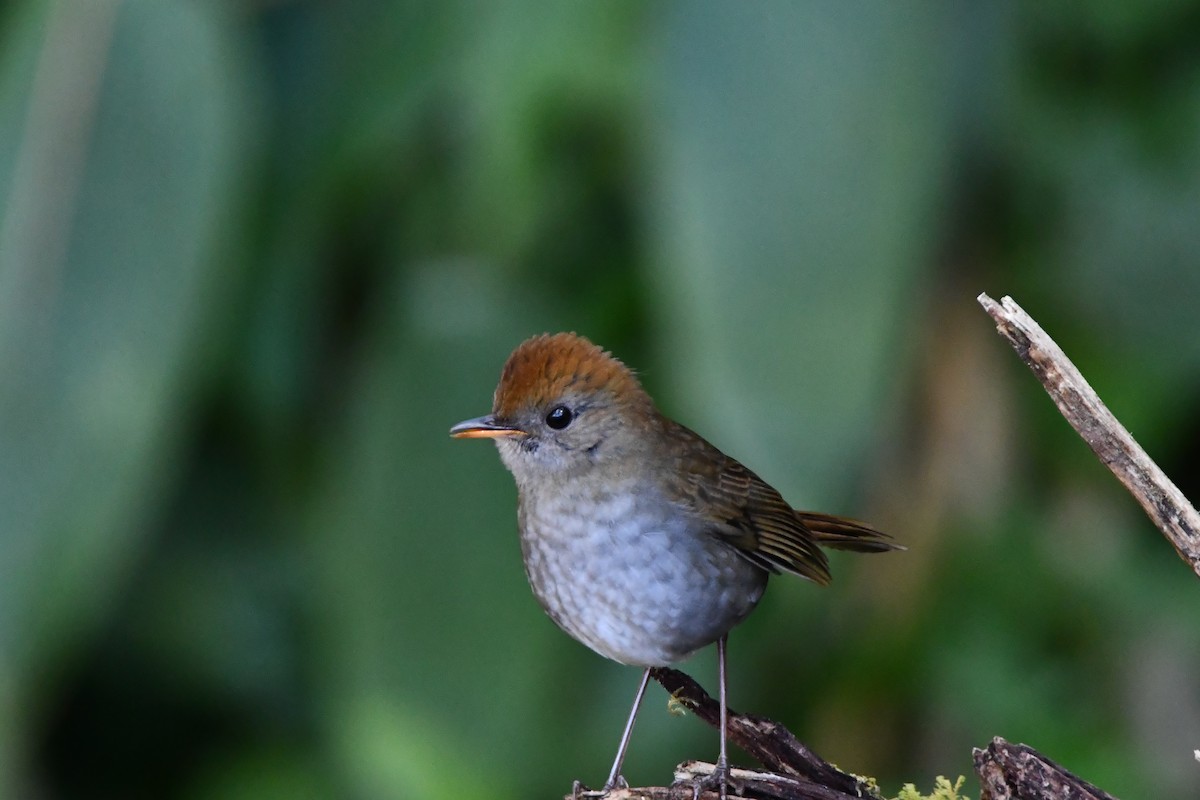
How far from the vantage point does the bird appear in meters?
2.40

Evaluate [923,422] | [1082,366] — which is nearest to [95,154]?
[923,422]

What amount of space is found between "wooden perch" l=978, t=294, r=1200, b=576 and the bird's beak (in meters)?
1.11

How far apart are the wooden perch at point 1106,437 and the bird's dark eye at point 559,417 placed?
1.16 m

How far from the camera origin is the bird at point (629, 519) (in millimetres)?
2404

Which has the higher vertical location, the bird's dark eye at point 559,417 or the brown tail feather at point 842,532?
the bird's dark eye at point 559,417

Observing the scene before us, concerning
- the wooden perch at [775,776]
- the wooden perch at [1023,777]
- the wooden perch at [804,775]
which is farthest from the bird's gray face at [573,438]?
the wooden perch at [1023,777]

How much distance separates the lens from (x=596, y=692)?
307 cm

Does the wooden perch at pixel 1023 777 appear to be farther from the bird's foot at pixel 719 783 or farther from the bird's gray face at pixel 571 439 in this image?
the bird's gray face at pixel 571 439

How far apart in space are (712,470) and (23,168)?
1299 mm

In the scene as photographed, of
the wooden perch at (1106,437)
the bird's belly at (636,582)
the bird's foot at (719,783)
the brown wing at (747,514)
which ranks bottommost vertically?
the bird's foot at (719,783)

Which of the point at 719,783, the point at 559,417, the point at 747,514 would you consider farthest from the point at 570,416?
the point at 719,783

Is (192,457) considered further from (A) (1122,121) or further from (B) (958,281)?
(A) (1122,121)

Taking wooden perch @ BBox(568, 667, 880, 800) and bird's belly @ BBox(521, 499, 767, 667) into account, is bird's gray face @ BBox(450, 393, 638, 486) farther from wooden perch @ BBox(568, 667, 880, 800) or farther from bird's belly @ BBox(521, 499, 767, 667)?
wooden perch @ BBox(568, 667, 880, 800)

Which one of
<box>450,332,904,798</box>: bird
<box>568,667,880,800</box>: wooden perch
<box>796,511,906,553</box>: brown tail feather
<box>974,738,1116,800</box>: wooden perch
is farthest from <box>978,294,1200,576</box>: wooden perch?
<box>796,511,906,553</box>: brown tail feather
